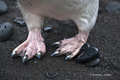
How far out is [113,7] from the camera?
2.80 metres

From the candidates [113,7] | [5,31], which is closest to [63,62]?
[5,31]

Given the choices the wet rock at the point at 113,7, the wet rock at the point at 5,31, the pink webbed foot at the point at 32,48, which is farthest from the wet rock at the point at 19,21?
the wet rock at the point at 113,7

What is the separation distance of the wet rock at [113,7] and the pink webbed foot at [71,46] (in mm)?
1107

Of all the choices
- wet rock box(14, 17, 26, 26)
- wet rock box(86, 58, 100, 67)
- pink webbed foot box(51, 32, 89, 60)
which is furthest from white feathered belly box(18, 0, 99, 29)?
wet rock box(14, 17, 26, 26)

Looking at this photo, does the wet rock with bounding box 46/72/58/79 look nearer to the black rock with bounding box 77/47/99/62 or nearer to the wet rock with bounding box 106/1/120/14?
the black rock with bounding box 77/47/99/62

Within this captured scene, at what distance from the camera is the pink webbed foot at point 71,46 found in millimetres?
1727

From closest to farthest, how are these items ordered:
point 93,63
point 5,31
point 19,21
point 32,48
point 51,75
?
point 51,75 → point 93,63 → point 32,48 → point 5,31 → point 19,21

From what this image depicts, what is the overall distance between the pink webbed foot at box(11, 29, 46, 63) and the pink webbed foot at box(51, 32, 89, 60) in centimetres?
12

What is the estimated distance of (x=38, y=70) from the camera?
5.24 feet

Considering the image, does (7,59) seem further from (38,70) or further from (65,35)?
(65,35)

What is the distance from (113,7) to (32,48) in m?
1.46

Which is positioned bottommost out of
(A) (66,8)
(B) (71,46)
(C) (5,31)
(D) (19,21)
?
(D) (19,21)

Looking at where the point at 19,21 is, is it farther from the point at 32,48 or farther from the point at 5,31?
the point at 32,48

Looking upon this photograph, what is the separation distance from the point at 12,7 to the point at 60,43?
4.30 feet
